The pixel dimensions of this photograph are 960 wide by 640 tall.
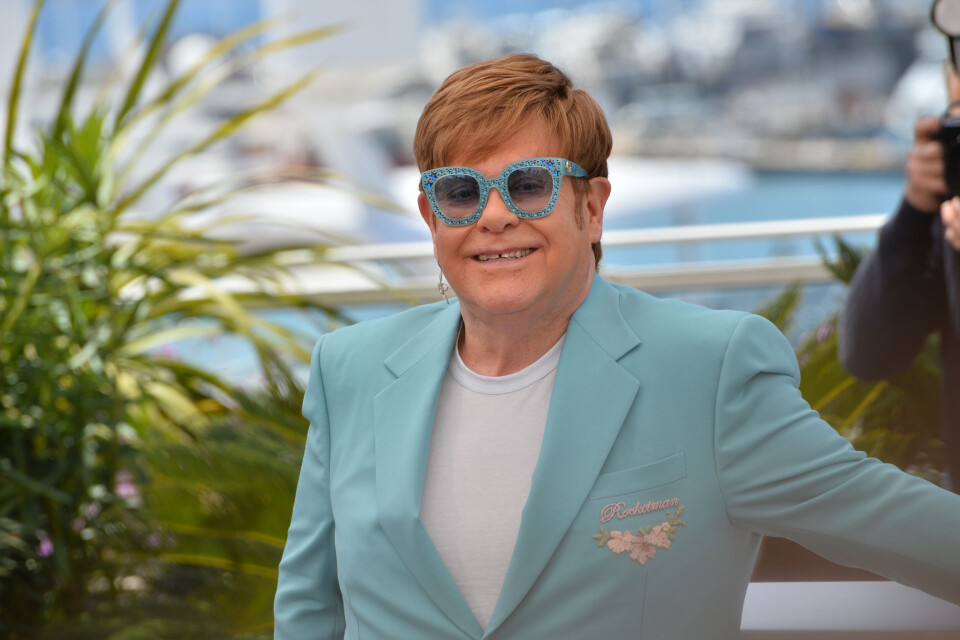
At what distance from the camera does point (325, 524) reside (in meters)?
1.33

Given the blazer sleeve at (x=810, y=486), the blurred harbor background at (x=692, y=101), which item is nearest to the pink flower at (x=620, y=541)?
the blazer sleeve at (x=810, y=486)

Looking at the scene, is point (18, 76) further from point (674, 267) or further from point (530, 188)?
point (530, 188)

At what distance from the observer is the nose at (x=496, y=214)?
117 cm

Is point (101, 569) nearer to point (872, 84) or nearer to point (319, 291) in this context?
point (319, 291)

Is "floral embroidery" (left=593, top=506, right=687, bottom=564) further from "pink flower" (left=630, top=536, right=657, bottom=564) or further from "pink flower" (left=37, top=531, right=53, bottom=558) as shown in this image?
"pink flower" (left=37, top=531, right=53, bottom=558)

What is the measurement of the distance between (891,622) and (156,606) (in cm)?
173

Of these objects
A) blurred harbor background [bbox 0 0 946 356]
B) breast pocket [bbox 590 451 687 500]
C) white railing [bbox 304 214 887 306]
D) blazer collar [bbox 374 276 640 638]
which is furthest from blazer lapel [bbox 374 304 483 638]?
blurred harbor background [bbox 0 0 946 356]

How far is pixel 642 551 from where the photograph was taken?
1.13 metres

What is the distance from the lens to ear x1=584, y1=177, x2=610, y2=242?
1265mm

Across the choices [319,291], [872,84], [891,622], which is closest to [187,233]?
[319,291]

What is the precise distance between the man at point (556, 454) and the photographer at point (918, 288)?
655 millimetres

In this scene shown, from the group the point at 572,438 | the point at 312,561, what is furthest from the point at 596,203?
the point at 312,561

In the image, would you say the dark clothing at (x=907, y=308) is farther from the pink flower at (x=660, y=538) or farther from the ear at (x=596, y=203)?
the pink flower at (x=660, y=538)

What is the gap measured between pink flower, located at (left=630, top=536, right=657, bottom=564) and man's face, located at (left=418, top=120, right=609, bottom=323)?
300mm
